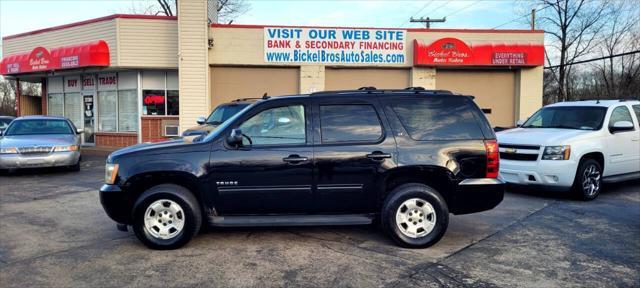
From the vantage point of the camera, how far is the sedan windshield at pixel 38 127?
12.5 m

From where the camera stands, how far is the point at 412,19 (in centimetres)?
3475

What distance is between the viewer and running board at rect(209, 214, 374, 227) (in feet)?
17.3

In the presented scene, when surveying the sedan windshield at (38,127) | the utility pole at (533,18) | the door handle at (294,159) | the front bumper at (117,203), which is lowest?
the front bumper at (117,203)

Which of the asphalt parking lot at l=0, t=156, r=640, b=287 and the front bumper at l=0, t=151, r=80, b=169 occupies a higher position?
the front bumper at l=0, t=151, r=80, b=169

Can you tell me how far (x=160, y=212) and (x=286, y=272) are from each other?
1.68m

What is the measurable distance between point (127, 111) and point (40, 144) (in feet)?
25.3

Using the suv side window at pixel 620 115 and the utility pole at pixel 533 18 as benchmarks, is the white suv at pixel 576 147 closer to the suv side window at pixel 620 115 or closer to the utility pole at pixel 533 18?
the suv side window at pixel 620 115

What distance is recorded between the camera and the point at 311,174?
529cm

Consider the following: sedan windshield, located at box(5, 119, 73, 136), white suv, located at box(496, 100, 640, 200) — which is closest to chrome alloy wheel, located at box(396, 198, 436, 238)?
white suv, located at box(496, 100, 640, 200)

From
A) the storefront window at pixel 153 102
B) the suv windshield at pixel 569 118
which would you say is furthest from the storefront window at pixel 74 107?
the suv windshield at pixel 569 118

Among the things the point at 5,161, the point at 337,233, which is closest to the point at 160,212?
the point at 337,233

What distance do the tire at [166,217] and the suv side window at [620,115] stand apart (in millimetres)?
7819

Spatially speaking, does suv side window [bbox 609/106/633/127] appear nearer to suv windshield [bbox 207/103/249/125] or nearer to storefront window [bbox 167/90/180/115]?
suv windshield [bbox 207/103/249/125]

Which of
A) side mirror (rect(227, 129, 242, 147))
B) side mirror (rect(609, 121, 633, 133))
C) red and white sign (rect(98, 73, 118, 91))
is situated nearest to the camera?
side mirror (rect(227, 129, 242, 147))
